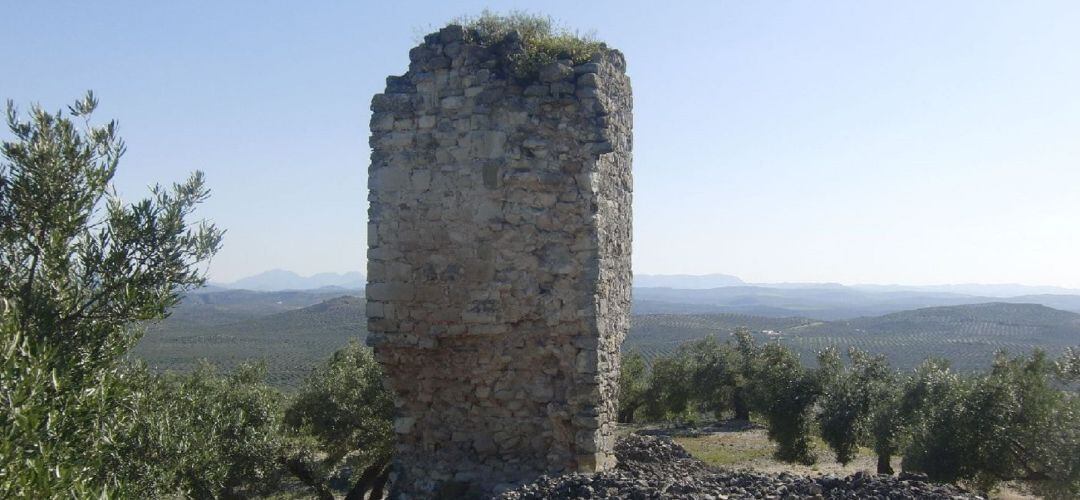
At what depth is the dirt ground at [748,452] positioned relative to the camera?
18.2 m

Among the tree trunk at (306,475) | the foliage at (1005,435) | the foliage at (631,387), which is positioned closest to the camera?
the foliage at (1005,435)

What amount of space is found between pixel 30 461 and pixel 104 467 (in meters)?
2.57

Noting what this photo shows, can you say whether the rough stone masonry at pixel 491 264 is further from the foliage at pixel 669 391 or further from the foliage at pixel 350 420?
the foliage at pixel 669 391

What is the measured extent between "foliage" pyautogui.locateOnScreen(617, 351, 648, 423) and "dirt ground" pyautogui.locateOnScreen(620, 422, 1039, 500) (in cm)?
113

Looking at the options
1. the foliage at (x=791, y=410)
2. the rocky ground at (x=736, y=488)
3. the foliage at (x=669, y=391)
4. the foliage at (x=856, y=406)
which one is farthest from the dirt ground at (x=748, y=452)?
the rocky ground at (x=736, y=488)

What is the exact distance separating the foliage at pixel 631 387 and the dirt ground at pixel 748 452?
1127 mm

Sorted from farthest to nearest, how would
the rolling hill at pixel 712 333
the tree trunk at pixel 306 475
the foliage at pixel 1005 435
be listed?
the rolling hill at pixel 712 333 → the tree trunk at pixel 306 475 → the foliage at pixel 1005 435

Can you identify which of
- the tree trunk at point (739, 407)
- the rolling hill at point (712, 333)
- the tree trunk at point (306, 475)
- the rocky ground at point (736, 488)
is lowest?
the tree trunk at point (739, 407)

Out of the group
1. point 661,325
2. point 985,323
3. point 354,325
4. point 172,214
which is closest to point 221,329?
point 354,325

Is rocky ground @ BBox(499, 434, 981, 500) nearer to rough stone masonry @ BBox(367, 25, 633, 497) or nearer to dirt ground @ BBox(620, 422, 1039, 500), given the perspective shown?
rough stone masonry @ BBox(367, 25, 633, 497)

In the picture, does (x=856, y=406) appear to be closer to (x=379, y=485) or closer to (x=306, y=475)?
(x=379, y=485)

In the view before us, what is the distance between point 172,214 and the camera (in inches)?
299

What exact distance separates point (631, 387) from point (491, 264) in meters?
24.1

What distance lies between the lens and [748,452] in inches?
883
